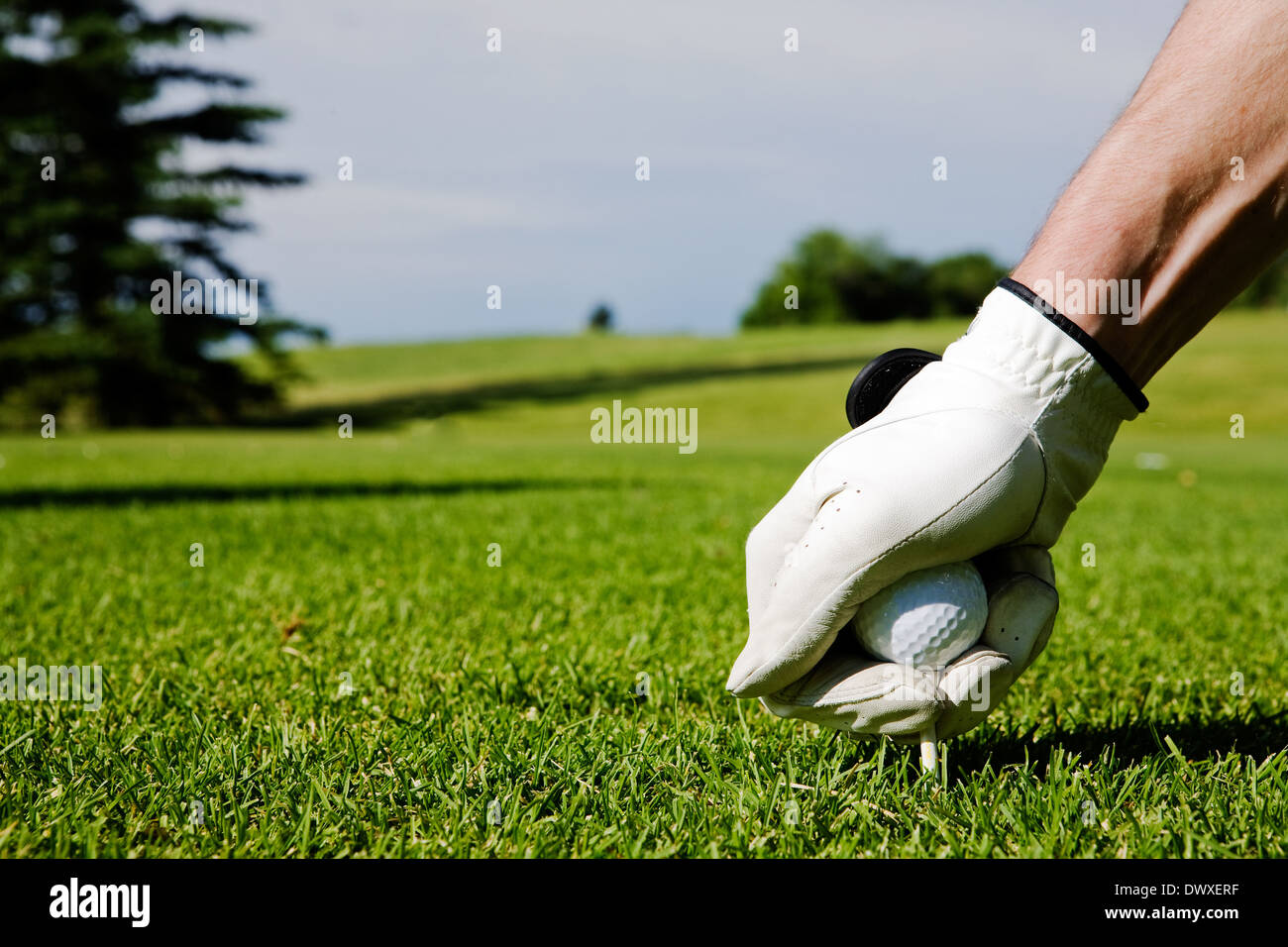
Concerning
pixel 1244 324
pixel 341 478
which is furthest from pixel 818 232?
pixel 341 478

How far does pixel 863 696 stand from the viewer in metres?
1.78

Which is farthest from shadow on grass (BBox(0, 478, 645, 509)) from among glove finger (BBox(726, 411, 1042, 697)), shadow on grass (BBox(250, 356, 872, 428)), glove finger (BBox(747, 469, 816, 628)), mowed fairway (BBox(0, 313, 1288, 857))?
shadow on grass (BBox(250, 356, 872, 428))

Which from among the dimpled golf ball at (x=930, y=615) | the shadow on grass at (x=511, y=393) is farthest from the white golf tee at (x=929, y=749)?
the shadow on grass at (x=511, y=393)

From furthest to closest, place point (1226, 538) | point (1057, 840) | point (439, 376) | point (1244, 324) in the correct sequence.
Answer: point (439, 376), point (1244, 324), point (1226, 538), point (1057, 840)

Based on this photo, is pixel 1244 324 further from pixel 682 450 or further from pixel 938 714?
pixel 938 714

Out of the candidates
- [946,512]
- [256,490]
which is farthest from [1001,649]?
[256,490]

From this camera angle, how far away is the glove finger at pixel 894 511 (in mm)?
1613

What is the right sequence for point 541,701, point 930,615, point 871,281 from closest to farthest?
point 930,615
point 541,701
point 871,281

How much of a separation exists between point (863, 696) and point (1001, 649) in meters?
0.26

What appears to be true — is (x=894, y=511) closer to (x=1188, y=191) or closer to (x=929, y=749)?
(x=929, y=749)

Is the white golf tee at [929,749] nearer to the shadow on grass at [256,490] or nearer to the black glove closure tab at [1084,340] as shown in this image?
the black glove closure tab at [1084,340]
